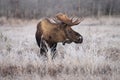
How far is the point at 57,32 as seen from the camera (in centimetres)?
492

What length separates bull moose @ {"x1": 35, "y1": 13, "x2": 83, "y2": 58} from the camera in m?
4.82

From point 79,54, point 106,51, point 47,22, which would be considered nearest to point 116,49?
Result: point 106,51

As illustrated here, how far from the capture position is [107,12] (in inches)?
250

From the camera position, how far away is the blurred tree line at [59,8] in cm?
628

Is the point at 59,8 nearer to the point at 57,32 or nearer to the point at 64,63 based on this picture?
the point at 57,32

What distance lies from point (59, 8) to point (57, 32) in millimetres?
1548

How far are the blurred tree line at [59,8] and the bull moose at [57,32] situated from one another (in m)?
1.15

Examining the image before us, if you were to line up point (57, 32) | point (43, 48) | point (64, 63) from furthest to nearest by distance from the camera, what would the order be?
1. point (43, 48)
2. point (57, 32)
3. point (64, 63)

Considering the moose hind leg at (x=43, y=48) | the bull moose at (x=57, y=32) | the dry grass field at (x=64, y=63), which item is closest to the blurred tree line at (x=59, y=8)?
the dry grass field at (x=64, y=63)

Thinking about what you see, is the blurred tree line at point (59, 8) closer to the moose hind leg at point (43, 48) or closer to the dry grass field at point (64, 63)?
the dry grass field at point (64, 63)

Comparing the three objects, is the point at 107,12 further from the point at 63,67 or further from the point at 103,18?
the point at 63,67

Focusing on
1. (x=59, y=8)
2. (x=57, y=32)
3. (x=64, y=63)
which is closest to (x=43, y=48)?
(x=57, y=32)

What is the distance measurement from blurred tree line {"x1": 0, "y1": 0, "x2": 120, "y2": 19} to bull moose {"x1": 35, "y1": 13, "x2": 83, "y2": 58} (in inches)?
45.3

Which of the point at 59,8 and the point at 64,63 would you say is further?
the point at 59,8
